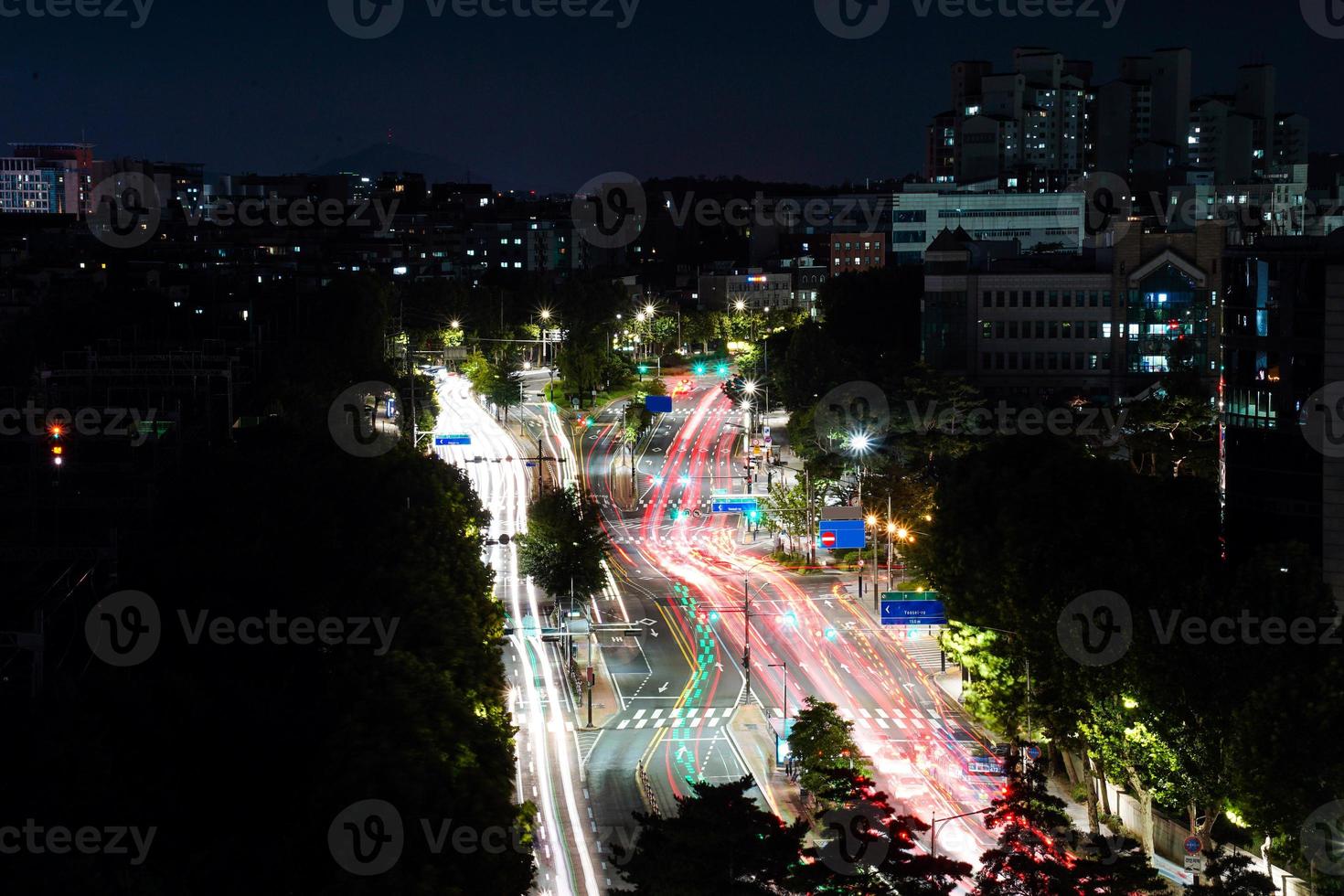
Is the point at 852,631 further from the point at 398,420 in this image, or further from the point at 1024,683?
the point at 398,420

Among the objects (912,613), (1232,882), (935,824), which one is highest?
(912,613)

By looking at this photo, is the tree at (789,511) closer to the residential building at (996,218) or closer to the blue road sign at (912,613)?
the blue road sign at (912,613)

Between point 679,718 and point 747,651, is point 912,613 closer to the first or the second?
point 747,651

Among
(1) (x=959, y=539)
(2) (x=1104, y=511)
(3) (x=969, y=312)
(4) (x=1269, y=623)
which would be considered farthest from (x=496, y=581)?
(3) (x=969, y=312)

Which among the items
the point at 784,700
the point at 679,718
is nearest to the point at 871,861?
the point at 784,700

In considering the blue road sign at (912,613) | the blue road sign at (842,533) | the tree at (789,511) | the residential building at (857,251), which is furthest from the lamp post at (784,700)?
the residential building at (857,251)
